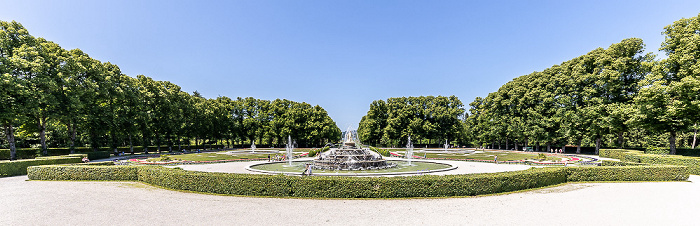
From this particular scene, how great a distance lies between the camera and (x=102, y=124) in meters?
38.4

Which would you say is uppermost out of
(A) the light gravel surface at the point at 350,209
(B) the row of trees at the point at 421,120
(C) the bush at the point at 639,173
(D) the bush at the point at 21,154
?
(B) the row of trees at the point at 421,120

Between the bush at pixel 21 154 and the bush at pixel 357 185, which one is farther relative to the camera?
the bush at pixel 21 154

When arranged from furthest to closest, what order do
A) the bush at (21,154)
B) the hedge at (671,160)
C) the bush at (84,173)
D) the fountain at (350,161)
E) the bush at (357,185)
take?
the bush at (21,154) < the fountain at (350,161) < the hedge at (671,160) < the bush at (84,173) < the bush at (357,185)

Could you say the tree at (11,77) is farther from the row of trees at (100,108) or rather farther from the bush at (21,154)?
the bush at (21,154)

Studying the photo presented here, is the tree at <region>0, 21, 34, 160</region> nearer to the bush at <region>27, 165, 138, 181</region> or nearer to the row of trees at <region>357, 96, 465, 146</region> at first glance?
the bush at <region>27, 165, 138, 181</region>

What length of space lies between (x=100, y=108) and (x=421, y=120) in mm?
58659

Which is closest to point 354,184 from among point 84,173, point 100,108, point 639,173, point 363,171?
point 363,171

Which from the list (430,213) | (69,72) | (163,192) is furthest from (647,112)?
(69,72)

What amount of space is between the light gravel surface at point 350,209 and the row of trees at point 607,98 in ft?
63.9

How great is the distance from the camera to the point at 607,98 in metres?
38.9

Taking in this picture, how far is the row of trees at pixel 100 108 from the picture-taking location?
27.9 m

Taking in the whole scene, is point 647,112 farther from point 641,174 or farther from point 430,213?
point 430,213

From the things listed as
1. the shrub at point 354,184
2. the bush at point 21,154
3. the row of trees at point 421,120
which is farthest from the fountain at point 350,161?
the row of trees at point 421,120

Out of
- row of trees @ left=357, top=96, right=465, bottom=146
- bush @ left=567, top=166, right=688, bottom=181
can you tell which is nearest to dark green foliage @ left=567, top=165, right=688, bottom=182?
bush @ left=567, top=166, right=688, bottom=181
